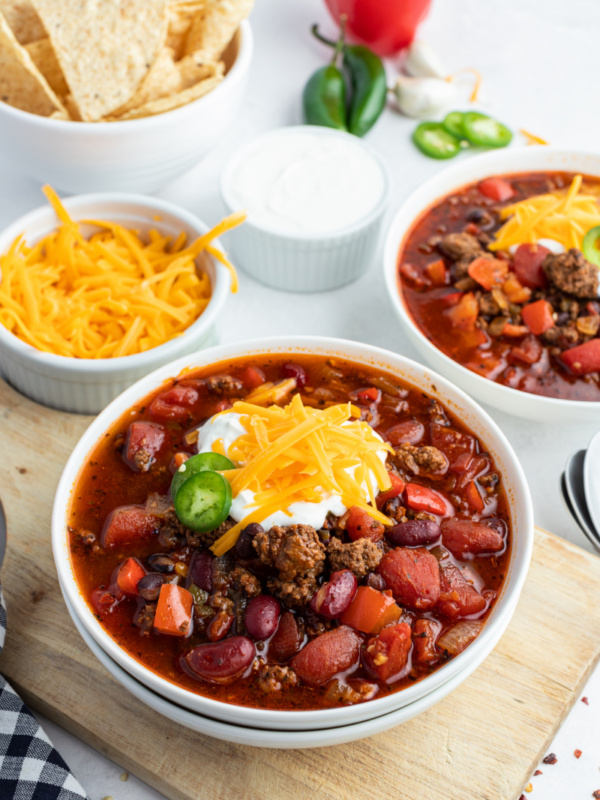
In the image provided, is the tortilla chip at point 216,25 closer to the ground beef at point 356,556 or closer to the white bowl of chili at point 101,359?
the white bowl of chili at point 101,359

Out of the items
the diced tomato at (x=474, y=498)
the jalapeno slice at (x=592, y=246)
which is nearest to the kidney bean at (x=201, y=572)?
the diced tomato at (x=474, y=498)

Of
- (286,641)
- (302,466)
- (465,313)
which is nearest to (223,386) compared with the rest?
(302,466)

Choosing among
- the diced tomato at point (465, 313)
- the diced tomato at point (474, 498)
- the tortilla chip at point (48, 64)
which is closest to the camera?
the diced tomato at point (474, 498)

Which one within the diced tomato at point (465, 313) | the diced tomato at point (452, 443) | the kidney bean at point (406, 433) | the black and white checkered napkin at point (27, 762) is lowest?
the black and white checkered napkin at point (27, 762)

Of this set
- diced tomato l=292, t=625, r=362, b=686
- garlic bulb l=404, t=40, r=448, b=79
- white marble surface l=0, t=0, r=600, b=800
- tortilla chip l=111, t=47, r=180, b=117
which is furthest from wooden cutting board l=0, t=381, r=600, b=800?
garlic bulb l=404, t=40, r=448, b=79

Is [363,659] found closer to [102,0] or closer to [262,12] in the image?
[102,0]

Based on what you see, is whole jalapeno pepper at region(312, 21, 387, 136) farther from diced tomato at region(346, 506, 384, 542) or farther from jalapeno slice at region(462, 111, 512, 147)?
diced tomato at region(346, 506, 384, 542)
